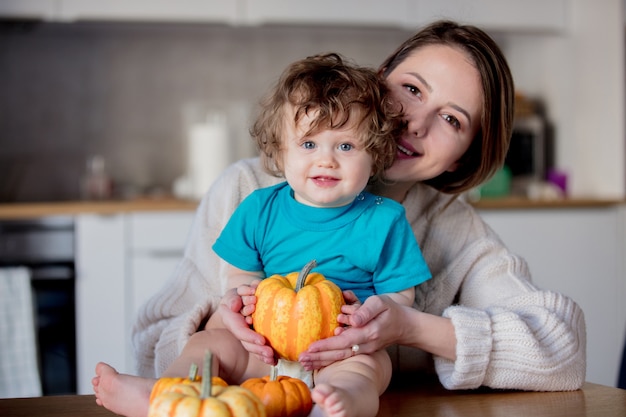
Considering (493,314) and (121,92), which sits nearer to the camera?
(493,314)

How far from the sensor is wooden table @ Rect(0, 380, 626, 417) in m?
1.00

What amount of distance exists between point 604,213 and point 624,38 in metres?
0.77

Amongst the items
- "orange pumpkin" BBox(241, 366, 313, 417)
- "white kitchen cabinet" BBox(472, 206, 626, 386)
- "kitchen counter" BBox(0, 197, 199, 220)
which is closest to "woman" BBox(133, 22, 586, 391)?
"orange pumpkin" BBox(241, 366, 313, 417)

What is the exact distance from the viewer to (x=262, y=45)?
3.87m

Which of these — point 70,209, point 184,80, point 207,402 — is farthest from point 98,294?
point 207,402

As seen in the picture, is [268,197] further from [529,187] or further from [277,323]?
[529,187]

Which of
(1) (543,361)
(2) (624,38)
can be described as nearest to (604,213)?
(2) (624,38)

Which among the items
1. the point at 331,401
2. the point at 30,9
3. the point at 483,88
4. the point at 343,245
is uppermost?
the point at 30,9

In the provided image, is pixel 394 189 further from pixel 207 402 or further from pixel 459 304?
pixel 207 402

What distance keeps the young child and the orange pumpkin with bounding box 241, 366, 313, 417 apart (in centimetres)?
18

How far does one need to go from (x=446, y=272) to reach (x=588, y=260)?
7.39ft

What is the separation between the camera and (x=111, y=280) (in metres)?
3.07

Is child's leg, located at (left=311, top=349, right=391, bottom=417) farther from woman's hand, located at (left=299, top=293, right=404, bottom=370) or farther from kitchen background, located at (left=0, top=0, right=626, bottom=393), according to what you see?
kitchen background, located at (left=0, top=0, right=626, bottom=393)

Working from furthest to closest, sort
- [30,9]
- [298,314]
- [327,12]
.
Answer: [327,12] < [30,9] < [298,314]
